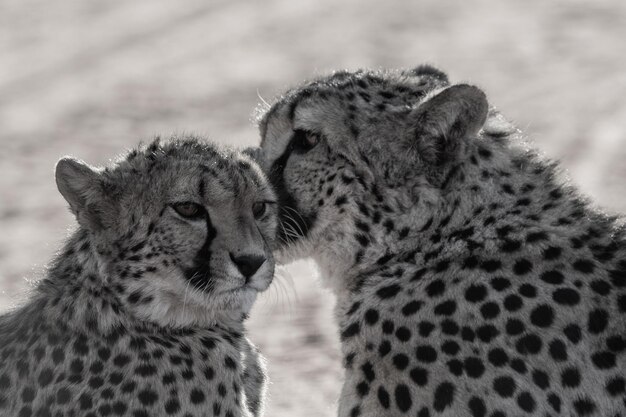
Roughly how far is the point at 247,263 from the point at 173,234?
11.4 inches

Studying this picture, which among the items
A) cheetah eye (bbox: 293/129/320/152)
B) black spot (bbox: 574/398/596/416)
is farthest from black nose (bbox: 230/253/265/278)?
black spot (bbox: 574/398/596/416)

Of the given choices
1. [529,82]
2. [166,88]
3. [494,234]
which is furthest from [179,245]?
[529,82]

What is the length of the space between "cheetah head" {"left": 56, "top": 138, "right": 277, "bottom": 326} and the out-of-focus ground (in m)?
2.07

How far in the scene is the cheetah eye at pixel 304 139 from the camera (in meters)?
5.87

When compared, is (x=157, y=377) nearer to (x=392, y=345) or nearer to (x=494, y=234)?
(x=392, y=345)

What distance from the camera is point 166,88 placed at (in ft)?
44.1

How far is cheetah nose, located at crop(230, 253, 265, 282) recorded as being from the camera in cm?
525

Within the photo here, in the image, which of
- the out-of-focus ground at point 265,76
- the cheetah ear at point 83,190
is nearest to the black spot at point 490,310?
the cheetah ear at point 83,190

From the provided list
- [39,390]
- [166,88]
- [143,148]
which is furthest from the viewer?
[166,88]

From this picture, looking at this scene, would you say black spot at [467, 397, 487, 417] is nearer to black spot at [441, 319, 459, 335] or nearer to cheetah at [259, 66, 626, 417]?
cheetah at [259, 66, 626, 417]

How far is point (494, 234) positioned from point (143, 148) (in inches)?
52.6

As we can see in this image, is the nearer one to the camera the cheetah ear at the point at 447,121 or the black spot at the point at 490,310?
the black spot at the point at 490,310

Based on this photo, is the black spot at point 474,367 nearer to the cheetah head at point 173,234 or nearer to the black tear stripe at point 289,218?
the cheetah head at point 173,234

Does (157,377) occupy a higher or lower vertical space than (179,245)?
lower
